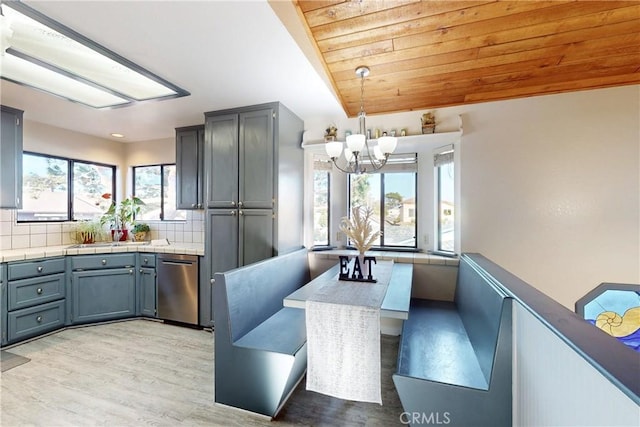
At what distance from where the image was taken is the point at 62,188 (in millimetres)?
3590

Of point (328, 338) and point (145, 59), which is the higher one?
point (145, 59)

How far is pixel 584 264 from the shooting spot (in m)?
2.44

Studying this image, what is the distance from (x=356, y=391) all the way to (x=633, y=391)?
127 centimetres

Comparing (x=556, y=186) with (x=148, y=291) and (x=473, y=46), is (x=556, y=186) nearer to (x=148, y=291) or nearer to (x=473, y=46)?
(x=473, y=46)

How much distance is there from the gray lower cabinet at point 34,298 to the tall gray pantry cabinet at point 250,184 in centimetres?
165

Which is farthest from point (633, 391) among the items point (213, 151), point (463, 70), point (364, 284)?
point (213, 151)

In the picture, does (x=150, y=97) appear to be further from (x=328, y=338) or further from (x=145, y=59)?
(x=328, y=338)

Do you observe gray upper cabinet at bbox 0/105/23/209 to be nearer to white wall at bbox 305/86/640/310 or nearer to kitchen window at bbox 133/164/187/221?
kitchen window at bbox 133/164/187/221

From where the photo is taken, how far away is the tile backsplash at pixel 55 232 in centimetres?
303

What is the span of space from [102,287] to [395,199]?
3720mm

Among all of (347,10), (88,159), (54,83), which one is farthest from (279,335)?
(88,159)

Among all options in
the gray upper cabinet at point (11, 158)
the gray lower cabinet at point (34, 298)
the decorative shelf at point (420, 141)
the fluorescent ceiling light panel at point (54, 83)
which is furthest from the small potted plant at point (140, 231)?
the decorative shelf at point (420, 141)

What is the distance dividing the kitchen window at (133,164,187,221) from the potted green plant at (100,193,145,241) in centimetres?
16

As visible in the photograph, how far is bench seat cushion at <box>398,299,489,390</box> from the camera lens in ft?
4.97
